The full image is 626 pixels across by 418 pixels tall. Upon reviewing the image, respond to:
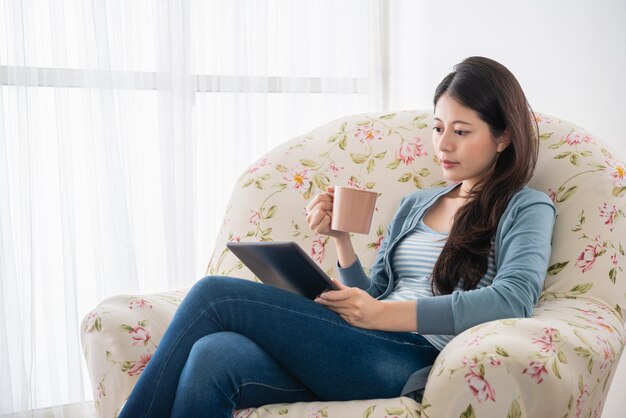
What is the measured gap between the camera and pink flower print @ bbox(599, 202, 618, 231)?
1.64 meters

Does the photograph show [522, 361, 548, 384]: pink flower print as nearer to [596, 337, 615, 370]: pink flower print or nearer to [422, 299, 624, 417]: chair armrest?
[422, 299, 624, 417]: chair armrest

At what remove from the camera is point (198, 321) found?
4.68ft

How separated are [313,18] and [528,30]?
942 millimetres

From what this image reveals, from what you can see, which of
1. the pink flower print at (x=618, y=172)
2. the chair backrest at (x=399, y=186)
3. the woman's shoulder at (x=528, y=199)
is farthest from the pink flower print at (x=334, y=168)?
the pink flower print at (x=618, y=172)

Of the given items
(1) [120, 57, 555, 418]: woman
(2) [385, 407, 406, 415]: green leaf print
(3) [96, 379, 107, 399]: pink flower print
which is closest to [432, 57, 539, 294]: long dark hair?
(1) [120, 57, 555, 418]: woman

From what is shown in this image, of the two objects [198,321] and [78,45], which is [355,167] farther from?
[78,45]

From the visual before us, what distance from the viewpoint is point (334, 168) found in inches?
81.2

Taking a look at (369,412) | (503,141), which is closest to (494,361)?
(369,412)

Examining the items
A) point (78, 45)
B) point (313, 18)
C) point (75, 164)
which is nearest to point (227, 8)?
point (313, 18)

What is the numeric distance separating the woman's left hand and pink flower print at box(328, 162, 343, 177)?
0.66 metres

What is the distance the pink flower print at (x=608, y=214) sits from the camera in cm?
164

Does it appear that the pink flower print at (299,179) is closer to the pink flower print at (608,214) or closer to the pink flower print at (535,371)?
the pink flower print at (608,214)

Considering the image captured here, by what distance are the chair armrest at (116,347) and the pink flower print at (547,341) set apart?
0.81 metres

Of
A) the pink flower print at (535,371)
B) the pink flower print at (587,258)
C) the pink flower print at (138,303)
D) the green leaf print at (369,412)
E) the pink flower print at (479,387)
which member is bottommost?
the green leaf print at (369,412)
